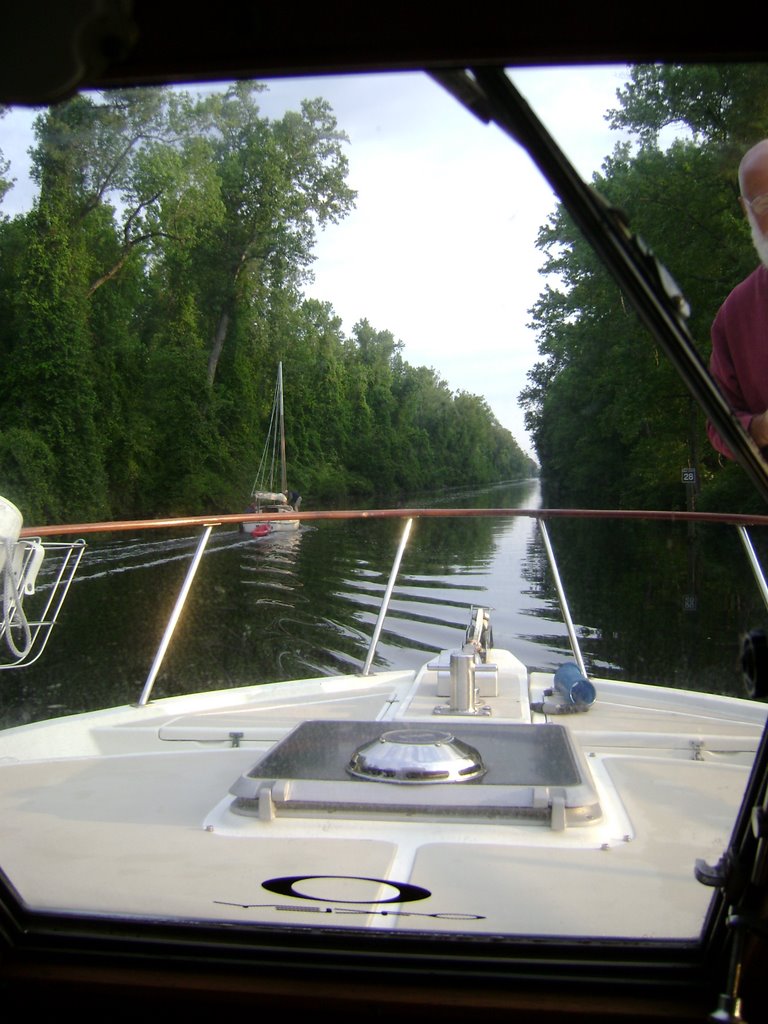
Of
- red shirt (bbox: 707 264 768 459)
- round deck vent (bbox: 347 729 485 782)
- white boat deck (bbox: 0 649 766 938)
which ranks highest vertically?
red shirt (bbox: 707 264 768 459)

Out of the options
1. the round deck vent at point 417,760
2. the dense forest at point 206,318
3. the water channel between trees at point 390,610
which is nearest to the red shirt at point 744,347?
the dense forest at point 206,318

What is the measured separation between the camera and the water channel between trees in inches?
323

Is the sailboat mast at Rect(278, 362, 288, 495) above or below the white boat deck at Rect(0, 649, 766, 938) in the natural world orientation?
above

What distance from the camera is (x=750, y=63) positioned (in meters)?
0.79

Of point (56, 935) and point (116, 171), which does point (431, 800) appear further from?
point (116, 171)

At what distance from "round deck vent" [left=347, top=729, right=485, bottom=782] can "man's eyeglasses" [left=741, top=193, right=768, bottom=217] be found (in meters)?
0.98

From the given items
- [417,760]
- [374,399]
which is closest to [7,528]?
[374,399]

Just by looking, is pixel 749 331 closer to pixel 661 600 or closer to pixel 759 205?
pixel 759 205

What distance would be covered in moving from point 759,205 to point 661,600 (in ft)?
32.1

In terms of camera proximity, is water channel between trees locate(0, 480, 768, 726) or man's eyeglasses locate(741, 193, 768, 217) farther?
water channel between trees locate(0, 480, 768, 726)

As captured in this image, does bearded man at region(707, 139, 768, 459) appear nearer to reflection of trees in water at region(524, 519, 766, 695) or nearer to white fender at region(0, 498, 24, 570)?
white fender at region(0, 498, 24, 570)

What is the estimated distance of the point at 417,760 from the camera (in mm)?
1495

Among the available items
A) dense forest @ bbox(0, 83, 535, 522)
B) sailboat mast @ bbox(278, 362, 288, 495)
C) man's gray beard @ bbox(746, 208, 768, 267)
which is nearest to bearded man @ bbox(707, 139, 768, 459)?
→ man's gray beard @ bbox(746, 208, 768, 267)

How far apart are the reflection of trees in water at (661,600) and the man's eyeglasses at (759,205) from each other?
6.94 m
